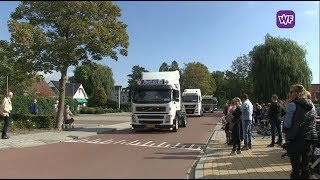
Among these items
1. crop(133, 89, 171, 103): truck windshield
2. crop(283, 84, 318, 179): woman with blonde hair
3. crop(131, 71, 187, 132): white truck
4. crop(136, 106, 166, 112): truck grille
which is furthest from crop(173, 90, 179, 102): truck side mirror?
crop(283, 84, 318, 179): woman with blonde hair

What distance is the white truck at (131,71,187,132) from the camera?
83.9 feet

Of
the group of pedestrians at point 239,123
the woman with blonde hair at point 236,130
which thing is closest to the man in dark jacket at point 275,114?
the group of pedestrians at point 239,123

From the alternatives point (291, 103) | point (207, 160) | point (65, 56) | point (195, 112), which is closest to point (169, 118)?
point (65, 56)

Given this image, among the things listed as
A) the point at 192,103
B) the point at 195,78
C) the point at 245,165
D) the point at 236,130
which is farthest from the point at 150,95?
the point at 195,78

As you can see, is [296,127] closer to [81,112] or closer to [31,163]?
[31,163]

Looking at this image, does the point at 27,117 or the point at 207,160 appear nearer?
the point at 207,160

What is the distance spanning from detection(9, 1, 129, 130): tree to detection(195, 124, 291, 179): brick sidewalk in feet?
35.0

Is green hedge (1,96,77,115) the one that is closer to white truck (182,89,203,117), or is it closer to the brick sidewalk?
white truck (182,89,203,117)

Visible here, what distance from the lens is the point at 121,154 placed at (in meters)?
14.8

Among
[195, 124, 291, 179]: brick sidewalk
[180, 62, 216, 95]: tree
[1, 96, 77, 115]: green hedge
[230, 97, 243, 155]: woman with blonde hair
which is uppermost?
[180, 62, 216, 95]: tree

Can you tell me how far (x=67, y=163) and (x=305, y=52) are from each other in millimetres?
42336

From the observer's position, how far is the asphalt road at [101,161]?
34.1 ft

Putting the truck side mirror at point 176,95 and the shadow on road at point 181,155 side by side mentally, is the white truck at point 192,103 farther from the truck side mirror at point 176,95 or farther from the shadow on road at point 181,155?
the shadow on road at point 181,155

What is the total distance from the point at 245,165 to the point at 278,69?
38.0 meters
